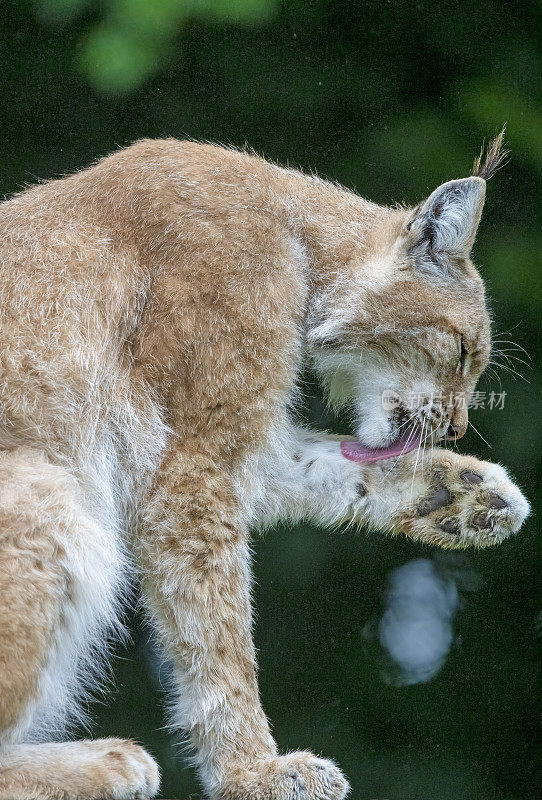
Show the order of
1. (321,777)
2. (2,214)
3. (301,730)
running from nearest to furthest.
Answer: (321,777) < (2,214) < (301,730)

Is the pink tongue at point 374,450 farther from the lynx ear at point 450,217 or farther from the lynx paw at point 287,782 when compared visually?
the lynx paw at point 287,782

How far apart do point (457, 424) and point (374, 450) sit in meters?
0.35

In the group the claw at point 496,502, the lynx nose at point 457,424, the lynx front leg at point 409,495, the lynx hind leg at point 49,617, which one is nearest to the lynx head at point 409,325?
the lynx nose at point 457,424

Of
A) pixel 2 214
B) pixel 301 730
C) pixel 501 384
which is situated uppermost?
pixel 2 214

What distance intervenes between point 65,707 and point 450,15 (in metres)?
3.94

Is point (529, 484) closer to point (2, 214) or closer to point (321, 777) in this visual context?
point (321, 777)

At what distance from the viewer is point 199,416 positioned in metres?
3.60

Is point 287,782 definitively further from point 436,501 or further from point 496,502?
point 496,502

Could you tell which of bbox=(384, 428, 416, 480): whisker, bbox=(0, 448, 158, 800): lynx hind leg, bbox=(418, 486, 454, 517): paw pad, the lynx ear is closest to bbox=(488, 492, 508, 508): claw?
bbox=(418, 486, 454, 517): paw pad

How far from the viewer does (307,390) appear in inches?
182

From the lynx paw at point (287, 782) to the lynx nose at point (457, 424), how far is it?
137 centimetres

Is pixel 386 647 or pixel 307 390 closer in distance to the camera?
pixel 307 390

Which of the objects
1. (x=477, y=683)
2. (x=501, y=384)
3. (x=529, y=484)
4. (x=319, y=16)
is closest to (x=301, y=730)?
(x=477, y=683)

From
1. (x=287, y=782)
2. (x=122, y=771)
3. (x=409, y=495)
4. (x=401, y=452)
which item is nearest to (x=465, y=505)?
(x=409, y=495)
